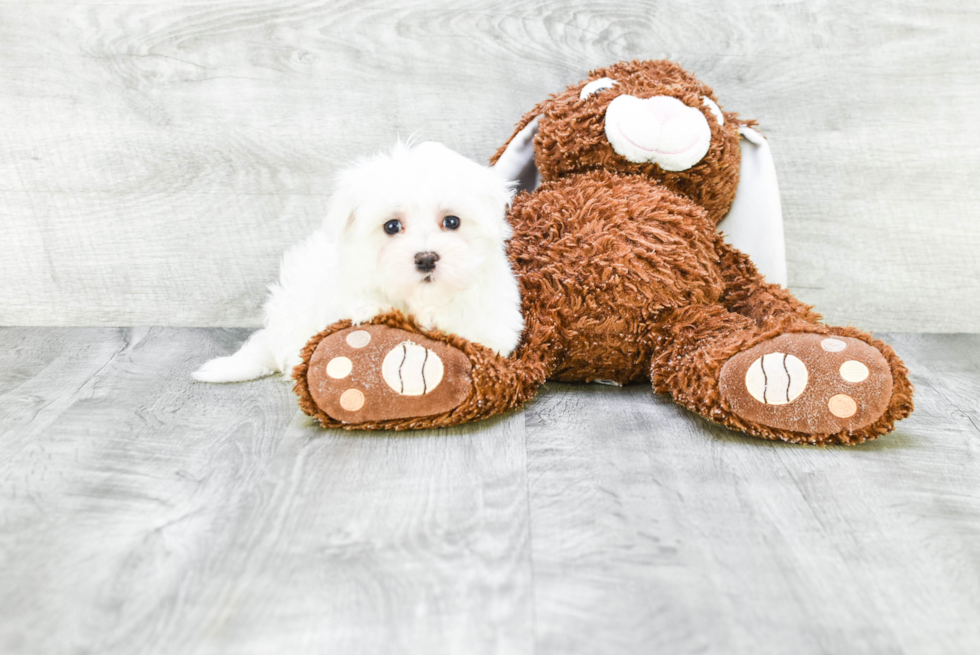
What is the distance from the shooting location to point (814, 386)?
1.03m

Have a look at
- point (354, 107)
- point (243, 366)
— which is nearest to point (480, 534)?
point (243, 366)

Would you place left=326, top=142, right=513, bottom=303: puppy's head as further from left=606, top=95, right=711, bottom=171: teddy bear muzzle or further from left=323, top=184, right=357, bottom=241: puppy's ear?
left=606, top=95, right=711, bottom=171: teddy bear muzzle

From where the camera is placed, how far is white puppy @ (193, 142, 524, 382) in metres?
1.05

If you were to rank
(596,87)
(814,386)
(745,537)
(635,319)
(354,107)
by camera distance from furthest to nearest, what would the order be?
1. (354,107)
2. (596,87)
3. (635,319)
4. (814,386)
5. (745,537)

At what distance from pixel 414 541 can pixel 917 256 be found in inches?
52.9

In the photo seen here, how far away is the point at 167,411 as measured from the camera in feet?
3.92

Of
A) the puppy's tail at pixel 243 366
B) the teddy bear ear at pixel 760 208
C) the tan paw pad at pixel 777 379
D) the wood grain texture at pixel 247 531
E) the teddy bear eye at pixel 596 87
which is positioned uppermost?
the teddy bear eye at pixel 596 87

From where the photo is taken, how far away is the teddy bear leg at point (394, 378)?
1.07m

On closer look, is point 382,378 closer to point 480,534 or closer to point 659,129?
point 480,534

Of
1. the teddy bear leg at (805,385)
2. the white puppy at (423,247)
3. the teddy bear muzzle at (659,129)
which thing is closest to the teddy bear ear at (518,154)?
the teddy bear muzzle at (659,129)

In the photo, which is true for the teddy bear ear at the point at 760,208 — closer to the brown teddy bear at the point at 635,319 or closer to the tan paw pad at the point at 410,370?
the brown teddy bear at the point at 635,319

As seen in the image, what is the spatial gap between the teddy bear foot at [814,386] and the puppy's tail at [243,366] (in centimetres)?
77

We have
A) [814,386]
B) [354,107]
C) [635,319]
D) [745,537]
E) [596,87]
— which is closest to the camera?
[745,537]

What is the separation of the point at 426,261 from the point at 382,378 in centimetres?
17
